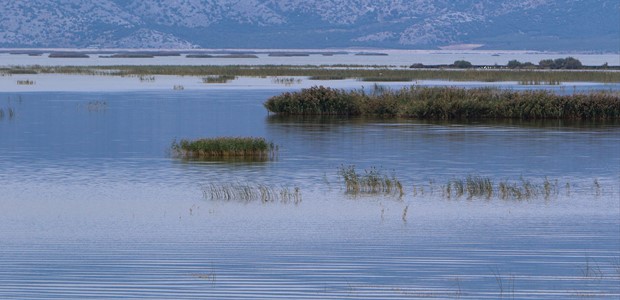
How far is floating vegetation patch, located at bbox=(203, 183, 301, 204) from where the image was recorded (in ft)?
81.8

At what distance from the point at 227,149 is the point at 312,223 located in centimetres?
1138

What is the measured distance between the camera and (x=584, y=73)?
91688 mm

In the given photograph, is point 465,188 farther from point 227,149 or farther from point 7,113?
point 7,113

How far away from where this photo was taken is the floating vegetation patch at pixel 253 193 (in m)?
24.9

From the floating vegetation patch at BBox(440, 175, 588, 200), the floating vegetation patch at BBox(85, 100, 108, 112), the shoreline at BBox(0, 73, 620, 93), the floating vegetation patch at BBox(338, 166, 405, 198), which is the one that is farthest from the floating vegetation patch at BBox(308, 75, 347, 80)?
the floating vegetation patch at BBox(440, 175, 588, 200)

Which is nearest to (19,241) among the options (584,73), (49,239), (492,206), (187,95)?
(49,239)

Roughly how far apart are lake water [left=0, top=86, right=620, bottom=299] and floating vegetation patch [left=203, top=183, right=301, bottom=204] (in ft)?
1.16

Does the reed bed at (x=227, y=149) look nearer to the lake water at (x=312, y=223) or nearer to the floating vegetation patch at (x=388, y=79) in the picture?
the lake water at (x=312, y=223)

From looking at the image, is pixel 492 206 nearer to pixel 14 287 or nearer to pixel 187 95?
pixel 14 287

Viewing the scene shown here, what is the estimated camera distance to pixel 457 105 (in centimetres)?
4831

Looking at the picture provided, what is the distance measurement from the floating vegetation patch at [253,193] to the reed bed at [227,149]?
659cm

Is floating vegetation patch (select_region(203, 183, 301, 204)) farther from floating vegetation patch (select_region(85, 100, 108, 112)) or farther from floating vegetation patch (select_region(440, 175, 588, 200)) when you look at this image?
floating vegetation patch (select_region(85, 100, 108, 112))

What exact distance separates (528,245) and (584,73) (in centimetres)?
7385

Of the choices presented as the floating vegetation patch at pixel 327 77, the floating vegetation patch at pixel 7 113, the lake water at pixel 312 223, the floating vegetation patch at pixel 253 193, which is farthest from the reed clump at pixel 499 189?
the floating vegetation patch at pixel 327 77
